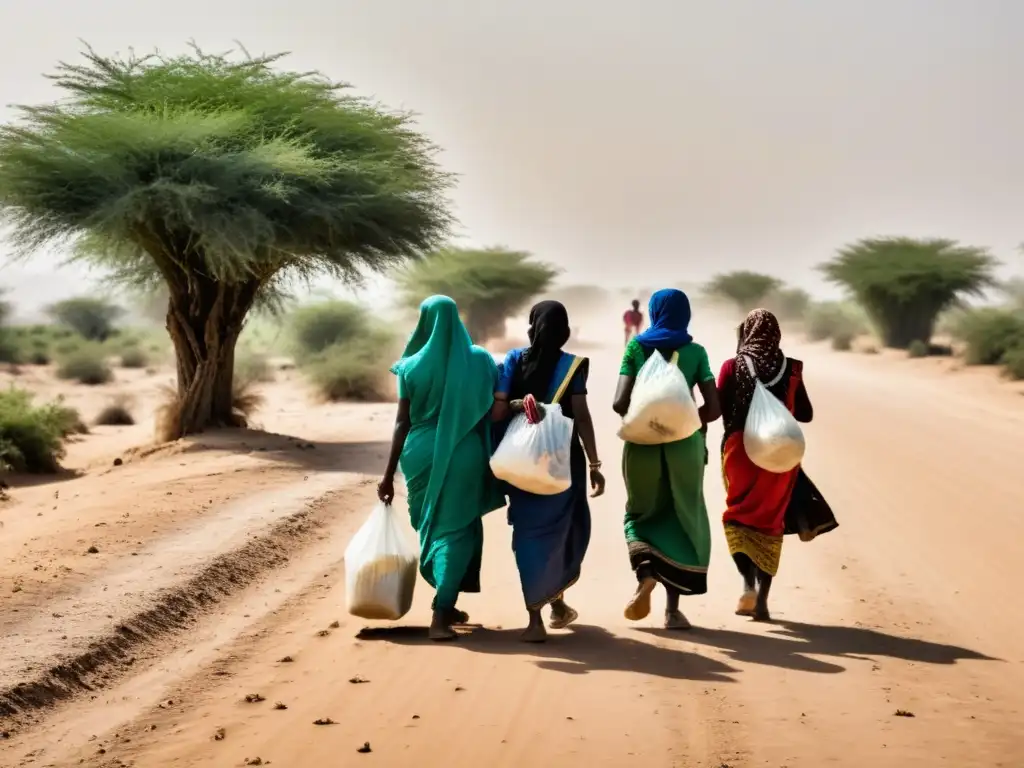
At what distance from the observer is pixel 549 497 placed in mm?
7383

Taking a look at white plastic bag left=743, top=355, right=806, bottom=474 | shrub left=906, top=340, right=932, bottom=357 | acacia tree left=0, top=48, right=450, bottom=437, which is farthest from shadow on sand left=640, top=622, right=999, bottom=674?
shrub left=906, top=340, right=932, bottom=357

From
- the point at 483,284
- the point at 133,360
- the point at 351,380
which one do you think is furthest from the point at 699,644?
the point at 483,284

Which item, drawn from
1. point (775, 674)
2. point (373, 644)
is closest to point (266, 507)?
point (373, 644)

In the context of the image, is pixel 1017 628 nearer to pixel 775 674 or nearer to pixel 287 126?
pixel 775 674

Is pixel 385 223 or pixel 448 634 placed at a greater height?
pixel 385 223

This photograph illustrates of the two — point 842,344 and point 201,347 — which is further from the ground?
point 842,344

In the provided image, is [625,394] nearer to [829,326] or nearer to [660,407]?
[660,407]

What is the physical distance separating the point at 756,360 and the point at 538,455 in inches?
67.0

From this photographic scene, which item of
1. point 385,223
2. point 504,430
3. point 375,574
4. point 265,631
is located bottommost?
point 265,631

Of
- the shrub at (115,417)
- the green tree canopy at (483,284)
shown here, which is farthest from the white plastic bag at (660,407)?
the green tree canopy at (483,284)

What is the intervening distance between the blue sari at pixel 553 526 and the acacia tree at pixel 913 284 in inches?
1213

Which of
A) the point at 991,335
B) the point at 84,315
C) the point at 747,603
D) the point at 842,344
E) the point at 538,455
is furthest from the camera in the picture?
the point at 84,315

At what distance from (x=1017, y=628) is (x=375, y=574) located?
396cm

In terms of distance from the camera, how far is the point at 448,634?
7.51m
